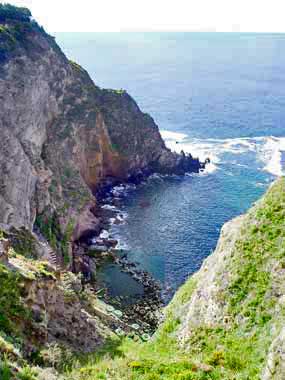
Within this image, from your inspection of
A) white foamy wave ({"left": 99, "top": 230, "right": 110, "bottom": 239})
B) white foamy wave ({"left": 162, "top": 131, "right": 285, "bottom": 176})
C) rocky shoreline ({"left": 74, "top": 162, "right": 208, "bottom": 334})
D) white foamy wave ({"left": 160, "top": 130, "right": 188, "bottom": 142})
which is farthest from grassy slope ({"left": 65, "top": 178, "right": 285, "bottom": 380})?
white foamy wave ({"left": 160, "top": 130, "right": 188, "bottom": 142})

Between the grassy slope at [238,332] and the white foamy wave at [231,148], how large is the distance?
282 ft

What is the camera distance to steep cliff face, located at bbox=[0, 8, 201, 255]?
63.8m

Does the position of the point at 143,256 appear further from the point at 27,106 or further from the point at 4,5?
the point at 4,5

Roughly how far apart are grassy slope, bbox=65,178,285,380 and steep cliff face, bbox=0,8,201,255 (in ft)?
109

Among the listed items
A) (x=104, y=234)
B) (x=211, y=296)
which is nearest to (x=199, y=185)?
(x=104, y=234)

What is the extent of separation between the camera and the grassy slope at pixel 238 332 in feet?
61.0

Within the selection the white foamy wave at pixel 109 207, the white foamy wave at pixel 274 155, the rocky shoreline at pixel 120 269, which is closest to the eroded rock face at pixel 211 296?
the rocky shoreline at pixel 120 269

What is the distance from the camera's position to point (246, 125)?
493 ft

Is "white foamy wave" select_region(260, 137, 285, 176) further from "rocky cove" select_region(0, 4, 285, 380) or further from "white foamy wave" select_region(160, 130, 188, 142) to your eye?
→ "white foamy wave" select_region(160, 130, 188, 142)

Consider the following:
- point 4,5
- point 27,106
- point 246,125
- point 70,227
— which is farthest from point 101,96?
point 246,125

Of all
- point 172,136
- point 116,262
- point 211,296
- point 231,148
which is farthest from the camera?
point 172,136

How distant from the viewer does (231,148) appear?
128125mm

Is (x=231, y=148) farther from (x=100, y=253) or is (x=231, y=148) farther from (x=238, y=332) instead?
(x=238, y=332)

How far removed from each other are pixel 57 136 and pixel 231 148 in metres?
57.4
